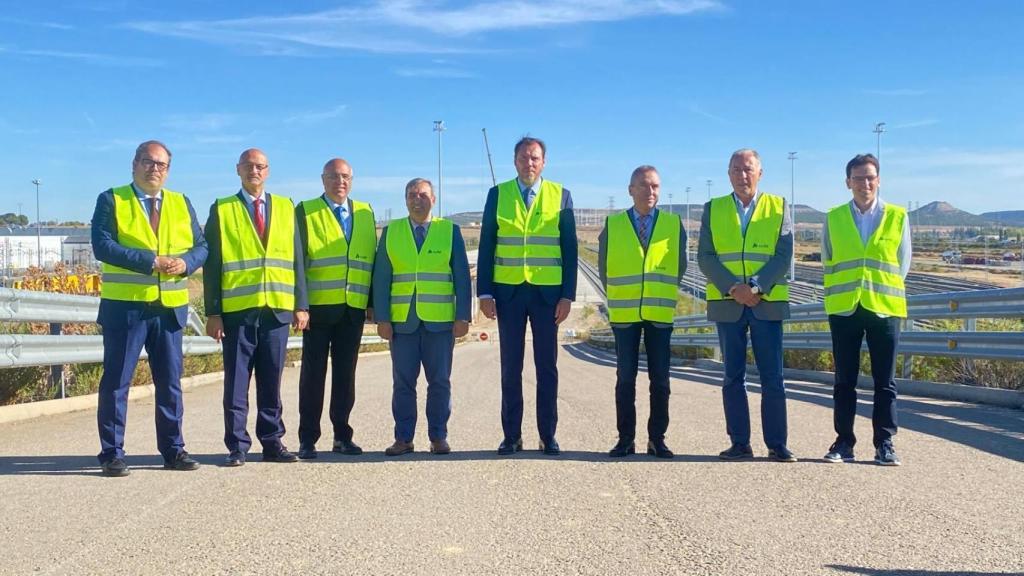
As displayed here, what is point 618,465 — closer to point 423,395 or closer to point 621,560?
point 621,560

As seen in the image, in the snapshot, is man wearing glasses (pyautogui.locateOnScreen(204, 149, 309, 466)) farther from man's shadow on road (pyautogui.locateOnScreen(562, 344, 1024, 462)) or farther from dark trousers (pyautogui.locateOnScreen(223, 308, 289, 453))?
man's shadow on road (pyautogui.locateOnScreen(562, 344, 1024, 462))

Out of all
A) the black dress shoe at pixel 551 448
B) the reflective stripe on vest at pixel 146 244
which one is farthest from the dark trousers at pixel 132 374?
the black dress shoe at pixel 551 448

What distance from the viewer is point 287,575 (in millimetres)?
3664

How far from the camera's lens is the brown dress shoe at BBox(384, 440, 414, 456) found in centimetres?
655

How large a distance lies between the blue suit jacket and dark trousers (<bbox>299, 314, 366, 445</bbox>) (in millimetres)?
289

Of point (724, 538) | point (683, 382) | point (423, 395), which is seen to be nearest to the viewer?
point (724, 538)

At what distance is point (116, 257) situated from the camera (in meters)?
5.81

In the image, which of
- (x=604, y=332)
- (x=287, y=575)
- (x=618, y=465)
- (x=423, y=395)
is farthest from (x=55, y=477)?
(x=604, y=332)

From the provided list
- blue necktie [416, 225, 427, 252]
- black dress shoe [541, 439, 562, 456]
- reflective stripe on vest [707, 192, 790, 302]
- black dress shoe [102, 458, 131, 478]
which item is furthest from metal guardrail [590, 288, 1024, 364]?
black dress shoe [102, 458, 131, 478]

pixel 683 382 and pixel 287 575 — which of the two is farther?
pixel 683 382

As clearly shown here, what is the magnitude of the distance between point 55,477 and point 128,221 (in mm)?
1661

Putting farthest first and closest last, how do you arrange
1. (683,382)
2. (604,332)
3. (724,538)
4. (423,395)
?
1. (604,332)
2. (683,382)
3. (423,395)
4. (724,538)

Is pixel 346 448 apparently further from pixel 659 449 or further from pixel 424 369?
pixel 659 449

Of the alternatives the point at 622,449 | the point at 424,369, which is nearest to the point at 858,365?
the point at 622,449
